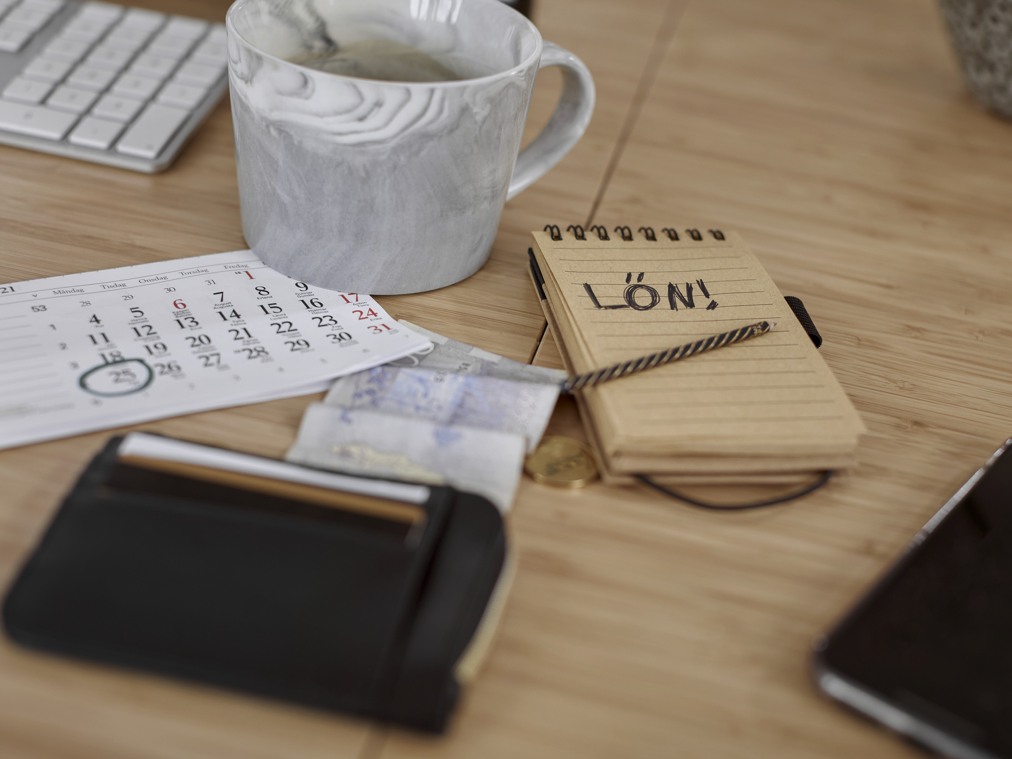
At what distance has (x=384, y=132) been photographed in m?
0.53

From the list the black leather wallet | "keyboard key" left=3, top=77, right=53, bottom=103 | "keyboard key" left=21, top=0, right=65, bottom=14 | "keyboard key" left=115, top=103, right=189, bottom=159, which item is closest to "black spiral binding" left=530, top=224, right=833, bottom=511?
the black leather wallet

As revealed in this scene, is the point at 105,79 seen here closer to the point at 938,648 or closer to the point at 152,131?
the point at 152,131

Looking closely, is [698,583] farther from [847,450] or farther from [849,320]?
[849,320]

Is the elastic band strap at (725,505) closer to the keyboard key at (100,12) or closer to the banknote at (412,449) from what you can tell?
the banknote at (412,449)

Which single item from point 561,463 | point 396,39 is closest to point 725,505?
point 561,463

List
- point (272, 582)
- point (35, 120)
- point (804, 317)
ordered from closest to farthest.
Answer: point (272, 582) → point (804, 317) → point (35, 120)

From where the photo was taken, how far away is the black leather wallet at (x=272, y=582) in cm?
38

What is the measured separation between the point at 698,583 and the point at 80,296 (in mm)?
383

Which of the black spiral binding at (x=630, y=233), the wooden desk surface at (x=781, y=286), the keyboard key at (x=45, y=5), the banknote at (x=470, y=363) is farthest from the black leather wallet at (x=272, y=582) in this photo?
the keyboard key at (x=45, y=5)

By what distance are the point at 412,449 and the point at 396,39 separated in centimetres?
29

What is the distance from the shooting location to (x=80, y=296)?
0.58m

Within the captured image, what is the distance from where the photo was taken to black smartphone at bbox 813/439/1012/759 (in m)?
0.39

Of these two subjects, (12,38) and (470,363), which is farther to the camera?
(12,38)

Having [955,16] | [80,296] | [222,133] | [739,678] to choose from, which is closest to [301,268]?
[80,296]
